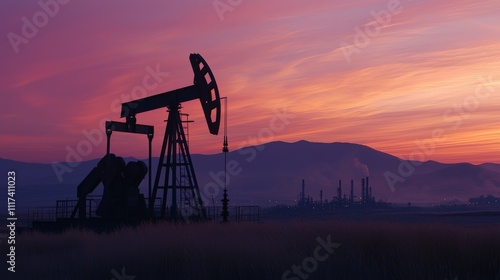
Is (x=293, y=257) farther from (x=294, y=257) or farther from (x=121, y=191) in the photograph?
(x=121, y=191)

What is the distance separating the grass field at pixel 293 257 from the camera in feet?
38.9

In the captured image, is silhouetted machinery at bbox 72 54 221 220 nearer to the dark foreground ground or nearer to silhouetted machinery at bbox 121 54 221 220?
silhouetted machinery at bbox 121 54 221 220

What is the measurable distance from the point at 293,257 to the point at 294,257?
0.8 inches

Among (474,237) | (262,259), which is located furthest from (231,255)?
(474,237)

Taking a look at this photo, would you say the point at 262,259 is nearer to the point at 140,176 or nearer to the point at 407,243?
the point at 407,243

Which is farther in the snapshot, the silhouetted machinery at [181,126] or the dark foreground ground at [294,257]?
the silhouetted machinery at [181,126]

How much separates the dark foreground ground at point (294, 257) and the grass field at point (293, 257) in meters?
0.02

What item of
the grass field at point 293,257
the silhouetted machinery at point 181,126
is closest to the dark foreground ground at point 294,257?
the grass field at point 293,257

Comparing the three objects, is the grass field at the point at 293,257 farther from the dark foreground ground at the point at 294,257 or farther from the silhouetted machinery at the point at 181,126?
the silhouetted machinery at the point at 181,126

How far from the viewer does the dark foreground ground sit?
1187 cm

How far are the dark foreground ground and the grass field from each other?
17 millimetres

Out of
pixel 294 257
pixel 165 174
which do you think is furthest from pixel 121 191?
pixel 294 257

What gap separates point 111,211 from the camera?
2848 centimetres

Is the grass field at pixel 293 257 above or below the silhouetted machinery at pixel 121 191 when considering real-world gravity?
below
